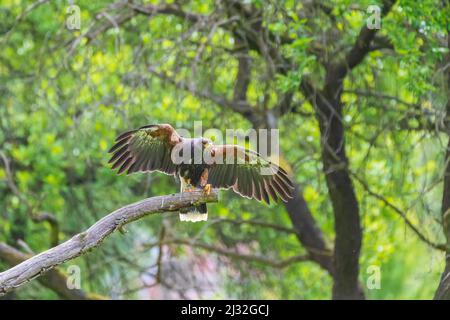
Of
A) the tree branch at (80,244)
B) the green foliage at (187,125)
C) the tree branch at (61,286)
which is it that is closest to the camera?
the tree branch at (80,244)

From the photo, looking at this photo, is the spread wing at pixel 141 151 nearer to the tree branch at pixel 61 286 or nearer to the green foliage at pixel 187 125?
the green foliage at pixel 187 125

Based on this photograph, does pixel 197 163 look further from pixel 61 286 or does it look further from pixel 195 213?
pixel 61 286

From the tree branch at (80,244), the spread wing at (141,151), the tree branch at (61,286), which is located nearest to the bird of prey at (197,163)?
the spread wing at (141,151)

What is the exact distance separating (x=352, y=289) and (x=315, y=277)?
9.68ft

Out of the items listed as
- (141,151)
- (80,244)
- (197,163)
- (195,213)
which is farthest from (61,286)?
(80,244)

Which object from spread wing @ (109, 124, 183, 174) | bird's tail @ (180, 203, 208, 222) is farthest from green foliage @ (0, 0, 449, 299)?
bird's tail @ (180, 203, 208, 222)

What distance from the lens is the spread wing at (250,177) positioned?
7.04 metres

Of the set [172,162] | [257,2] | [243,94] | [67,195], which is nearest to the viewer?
[172,162]

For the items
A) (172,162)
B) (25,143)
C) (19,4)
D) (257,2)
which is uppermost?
(19,4)

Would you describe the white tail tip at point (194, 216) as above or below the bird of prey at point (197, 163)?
below

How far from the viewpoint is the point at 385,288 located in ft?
40.5

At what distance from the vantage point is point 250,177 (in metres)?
7.15
